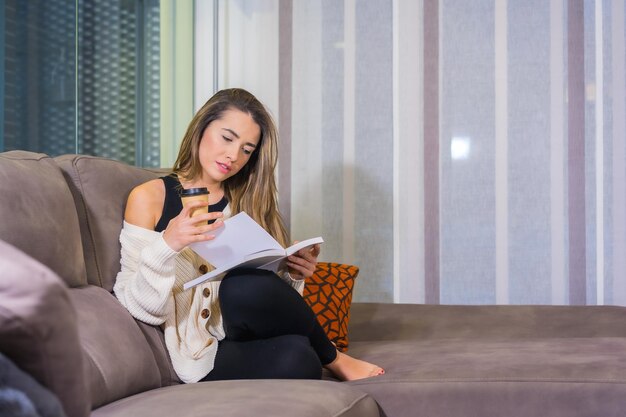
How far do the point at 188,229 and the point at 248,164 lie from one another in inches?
23.5

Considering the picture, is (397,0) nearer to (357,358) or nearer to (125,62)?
(125,62)

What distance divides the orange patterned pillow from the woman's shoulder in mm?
600

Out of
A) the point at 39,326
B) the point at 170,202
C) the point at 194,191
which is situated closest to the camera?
the point at 39,326

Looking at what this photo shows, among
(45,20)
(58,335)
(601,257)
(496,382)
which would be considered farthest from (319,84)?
(58,335)

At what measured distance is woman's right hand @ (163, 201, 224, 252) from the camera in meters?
1.57

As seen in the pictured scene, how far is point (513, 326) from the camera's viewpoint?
2.39 metres

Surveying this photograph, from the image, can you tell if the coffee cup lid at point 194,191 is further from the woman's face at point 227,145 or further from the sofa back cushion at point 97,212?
the woman's face at point 227,145

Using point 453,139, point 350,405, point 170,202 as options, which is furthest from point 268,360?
point 453,139

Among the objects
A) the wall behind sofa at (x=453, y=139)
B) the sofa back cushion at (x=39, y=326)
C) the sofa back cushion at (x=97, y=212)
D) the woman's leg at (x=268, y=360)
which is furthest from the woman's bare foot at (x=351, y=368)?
the wall behind sofa at (x=453, y=139)

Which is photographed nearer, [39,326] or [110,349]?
[39,326]

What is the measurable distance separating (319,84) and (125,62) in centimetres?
83

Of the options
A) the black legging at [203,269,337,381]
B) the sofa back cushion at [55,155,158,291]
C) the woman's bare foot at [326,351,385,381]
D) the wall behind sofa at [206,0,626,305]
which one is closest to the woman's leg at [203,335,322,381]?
the black legging at [203,269,337,381]

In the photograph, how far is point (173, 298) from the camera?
175 centimetres

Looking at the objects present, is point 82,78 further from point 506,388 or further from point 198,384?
point 506,388
